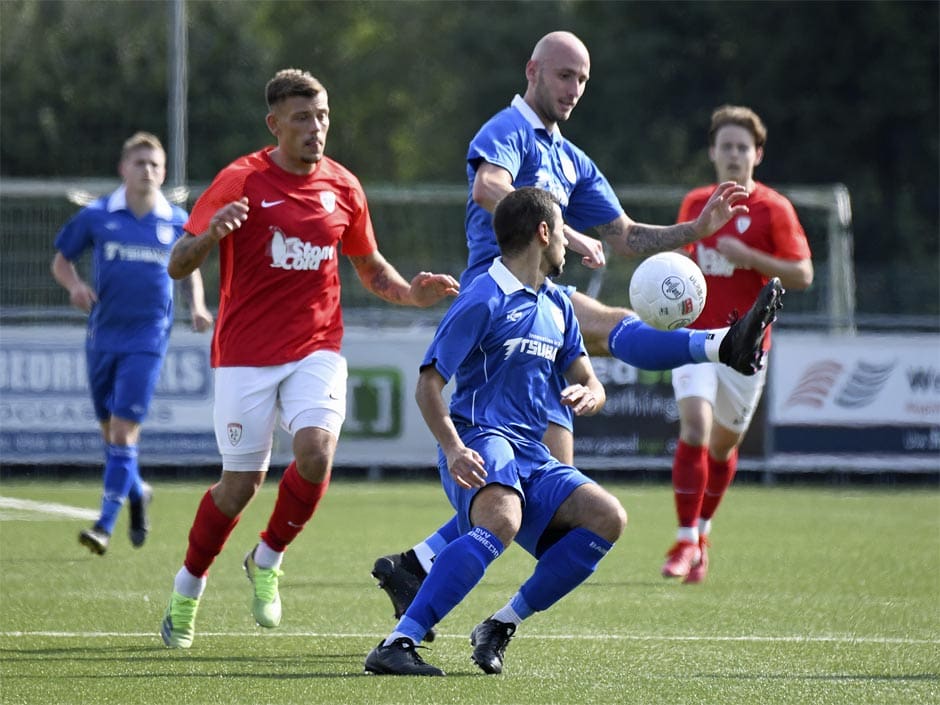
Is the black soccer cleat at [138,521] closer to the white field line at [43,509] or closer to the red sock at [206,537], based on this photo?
the white field line at [43,509]

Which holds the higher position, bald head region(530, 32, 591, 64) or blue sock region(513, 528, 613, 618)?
bald head region(530, 32, 591, 64)

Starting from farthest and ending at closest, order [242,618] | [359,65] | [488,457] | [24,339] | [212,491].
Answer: [359,65] < [24,339] < [242,618] < [212,491] < [488,457]

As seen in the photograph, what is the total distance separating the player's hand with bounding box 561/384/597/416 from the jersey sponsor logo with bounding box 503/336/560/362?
0.16 m

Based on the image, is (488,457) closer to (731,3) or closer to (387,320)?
(387,320)

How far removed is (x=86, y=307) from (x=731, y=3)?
101 ft

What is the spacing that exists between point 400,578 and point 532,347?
4.14ft

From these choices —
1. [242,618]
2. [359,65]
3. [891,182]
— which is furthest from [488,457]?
[359,65]

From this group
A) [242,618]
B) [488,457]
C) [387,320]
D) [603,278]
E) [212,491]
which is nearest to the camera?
[488,457]

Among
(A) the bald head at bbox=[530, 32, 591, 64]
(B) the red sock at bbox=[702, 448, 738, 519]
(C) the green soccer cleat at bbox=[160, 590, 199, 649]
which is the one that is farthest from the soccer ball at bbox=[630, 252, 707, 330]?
(B) the red sock at bbox=[702, 448, 738, 519]

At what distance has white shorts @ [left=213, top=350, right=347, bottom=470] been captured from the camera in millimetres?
6703

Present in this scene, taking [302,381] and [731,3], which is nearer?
[302,381]

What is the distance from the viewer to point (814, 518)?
42.2 feet

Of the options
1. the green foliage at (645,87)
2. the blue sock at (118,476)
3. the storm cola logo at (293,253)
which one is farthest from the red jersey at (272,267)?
the green foliage at (645,87)

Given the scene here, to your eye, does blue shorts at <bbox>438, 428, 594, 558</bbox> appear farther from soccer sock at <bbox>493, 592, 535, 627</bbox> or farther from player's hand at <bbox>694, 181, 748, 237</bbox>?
player's hand at <bbox>694, 181, 748, 237</bbox>
